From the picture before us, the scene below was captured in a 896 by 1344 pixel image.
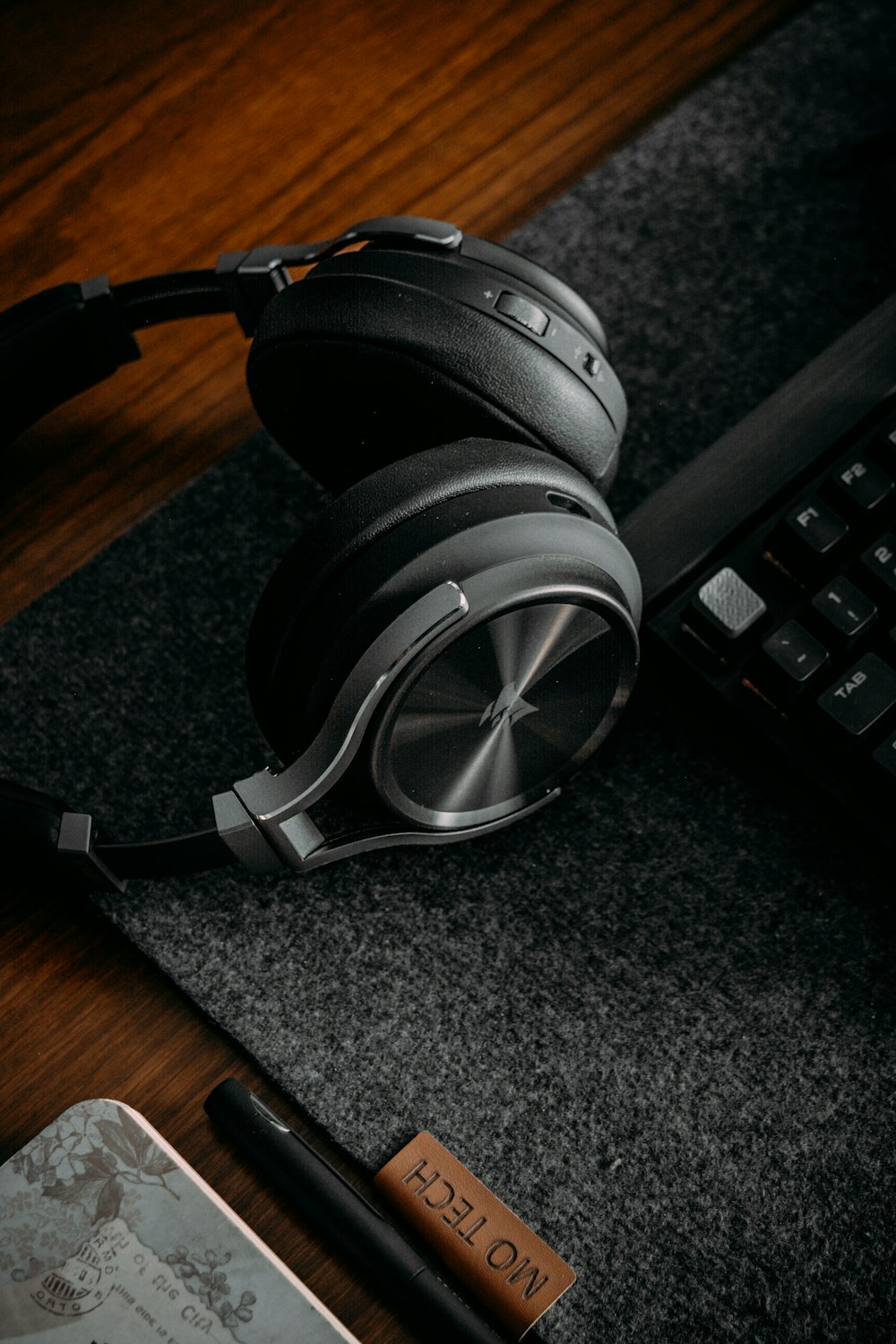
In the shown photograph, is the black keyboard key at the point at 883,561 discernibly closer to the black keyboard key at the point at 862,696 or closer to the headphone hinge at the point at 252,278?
the black keyboard key at the point at 862,696

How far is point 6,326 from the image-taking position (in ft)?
1.47

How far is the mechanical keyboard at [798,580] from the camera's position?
422mm

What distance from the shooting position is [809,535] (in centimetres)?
43

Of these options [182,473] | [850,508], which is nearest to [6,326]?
[182,473]

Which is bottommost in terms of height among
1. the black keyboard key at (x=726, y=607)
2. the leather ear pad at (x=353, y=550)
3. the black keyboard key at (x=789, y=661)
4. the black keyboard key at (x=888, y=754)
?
the black keyboard key at (x=888, y=754)

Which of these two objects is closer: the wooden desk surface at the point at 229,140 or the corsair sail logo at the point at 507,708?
the corsair sail logo at the point at 507,708

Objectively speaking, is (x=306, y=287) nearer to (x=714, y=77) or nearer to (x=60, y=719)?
(x=60, y=719)

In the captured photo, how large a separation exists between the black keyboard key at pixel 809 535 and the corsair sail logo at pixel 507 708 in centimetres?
13

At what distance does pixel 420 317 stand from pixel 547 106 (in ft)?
0.82

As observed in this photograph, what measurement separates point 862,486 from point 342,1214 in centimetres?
34

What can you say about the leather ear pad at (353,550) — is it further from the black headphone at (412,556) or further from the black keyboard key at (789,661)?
the black keyboard key at (789,661)

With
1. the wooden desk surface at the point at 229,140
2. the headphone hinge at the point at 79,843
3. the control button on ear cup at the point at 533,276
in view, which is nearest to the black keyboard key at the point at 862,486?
the control button on ear cup at the point at 533,276

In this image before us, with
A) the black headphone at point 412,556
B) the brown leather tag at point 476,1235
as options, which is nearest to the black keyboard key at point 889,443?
the black headphone at point 412,556

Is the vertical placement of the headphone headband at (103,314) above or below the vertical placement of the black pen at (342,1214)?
above
